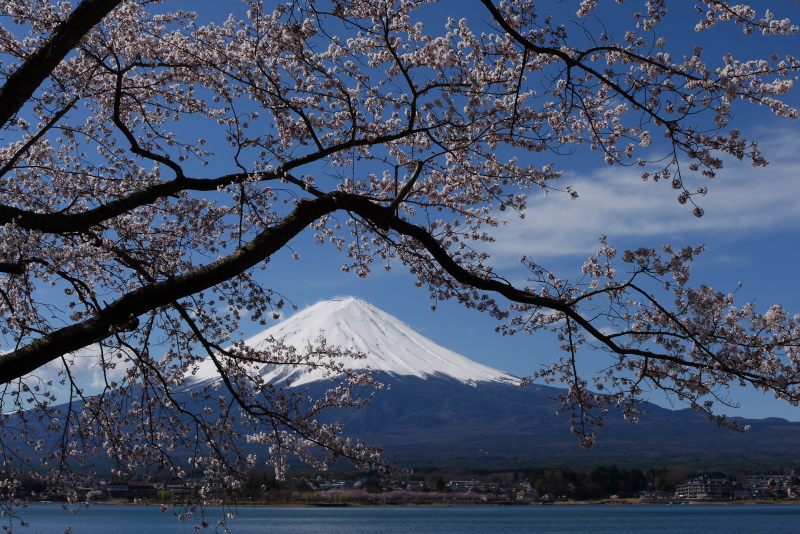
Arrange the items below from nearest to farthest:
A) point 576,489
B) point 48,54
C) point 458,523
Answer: point 48,54 → point 458,523 → point 576,489

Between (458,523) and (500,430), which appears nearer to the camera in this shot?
(458,523)

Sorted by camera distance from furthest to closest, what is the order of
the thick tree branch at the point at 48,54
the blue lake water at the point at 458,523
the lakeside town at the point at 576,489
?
1. the lakeside town at the point at 576,489
2. the blue lake water at the point at 458,523
3. the thick tree branch at the point at 48,54

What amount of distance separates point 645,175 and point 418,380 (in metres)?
157

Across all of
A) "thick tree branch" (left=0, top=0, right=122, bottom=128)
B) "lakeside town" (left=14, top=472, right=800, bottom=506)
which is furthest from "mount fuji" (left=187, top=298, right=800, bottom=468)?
"thick tree branch" (left=0, top=0, right=122, bottom=128)

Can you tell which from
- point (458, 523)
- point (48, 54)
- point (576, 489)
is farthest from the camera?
point (576, 489)

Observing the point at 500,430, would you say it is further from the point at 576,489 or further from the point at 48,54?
the point at 48,54

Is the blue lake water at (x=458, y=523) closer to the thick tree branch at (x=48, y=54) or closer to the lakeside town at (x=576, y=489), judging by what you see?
the lakeside town at (x=576, y=489)

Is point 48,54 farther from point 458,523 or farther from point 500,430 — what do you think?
point 500,430

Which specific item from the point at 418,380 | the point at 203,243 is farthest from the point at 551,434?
the point at 203,243

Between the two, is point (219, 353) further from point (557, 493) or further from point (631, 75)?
point (557, 493)

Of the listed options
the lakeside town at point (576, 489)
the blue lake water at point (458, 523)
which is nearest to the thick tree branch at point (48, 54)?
the blue lake water at point (458, 523)

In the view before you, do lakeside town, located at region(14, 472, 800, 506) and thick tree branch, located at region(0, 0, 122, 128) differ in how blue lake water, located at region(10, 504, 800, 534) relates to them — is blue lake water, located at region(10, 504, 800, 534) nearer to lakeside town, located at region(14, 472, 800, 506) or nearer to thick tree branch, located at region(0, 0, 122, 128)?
lakeside town, located at region(14, 472, 800, 506)

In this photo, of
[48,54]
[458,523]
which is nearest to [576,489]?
[458,523]

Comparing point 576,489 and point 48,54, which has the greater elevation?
point 48,54
